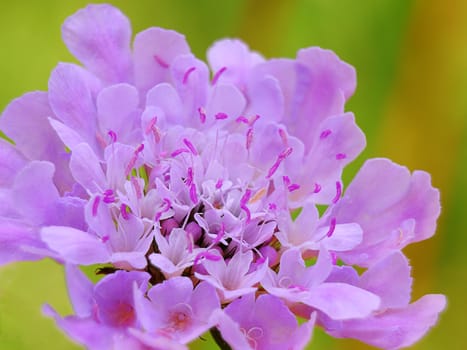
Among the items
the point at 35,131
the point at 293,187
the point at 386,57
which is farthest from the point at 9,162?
the point at 386,57

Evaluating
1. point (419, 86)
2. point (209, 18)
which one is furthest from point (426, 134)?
point (209, 18)

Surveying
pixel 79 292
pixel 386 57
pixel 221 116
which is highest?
pixel 386 57

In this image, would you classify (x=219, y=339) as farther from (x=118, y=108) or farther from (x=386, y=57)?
(x=386, y=57)

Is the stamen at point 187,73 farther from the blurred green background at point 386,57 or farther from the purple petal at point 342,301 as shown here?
the blurred green background at point 386,57

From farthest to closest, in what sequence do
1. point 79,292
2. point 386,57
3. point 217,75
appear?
point 386,57, point 217,75, point 79,292

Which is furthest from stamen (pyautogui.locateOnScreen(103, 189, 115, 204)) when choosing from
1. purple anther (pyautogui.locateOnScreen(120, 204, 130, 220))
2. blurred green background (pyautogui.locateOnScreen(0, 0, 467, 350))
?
blurred green background (pyautogui.locateOnScreen(0, 0, 467, 350))

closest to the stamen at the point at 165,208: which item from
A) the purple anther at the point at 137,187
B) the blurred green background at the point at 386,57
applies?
the purple anther at the point at 137,187
